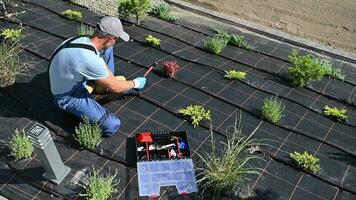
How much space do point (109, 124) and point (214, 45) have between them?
3091mm

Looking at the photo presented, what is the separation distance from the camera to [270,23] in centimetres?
1269

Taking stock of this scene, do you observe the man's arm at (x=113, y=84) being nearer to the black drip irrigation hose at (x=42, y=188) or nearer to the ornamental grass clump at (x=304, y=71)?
the black drip irrigation hose at (x=42, y=188)

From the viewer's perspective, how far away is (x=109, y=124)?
16.8 ft

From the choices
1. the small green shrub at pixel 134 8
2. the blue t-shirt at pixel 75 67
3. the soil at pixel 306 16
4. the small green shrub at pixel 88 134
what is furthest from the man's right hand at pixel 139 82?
the soil at pixel 306 16

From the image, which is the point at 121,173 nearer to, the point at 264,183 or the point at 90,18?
the point at 264,183

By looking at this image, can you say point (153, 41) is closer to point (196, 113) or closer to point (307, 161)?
point (196, 113)

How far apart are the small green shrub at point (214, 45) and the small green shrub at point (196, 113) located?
2002mm

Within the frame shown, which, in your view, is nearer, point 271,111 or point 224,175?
point 224,175

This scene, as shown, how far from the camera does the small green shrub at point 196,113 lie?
559 centimetres

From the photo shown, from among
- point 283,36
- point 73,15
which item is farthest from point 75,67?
point 283,36

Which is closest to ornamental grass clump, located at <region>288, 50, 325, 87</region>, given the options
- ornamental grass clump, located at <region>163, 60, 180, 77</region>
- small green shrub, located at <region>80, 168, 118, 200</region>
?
ornamental grass clump, located at <region>163, 60, 180, 77</region>

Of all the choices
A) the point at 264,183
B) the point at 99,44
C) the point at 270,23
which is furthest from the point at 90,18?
the point at 270,23

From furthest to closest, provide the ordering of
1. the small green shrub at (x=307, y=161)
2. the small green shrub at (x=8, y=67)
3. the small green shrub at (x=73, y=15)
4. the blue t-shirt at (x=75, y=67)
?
the small green shrub at (x=73, y=15) → the small green shrub at (x=8, y=67) → the small green shrub at (x=307, y=161) → the blue t-shirt at (x=75, y=67)

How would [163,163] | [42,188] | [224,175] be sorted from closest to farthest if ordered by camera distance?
[42,188]
[224,175]
[163,163]
